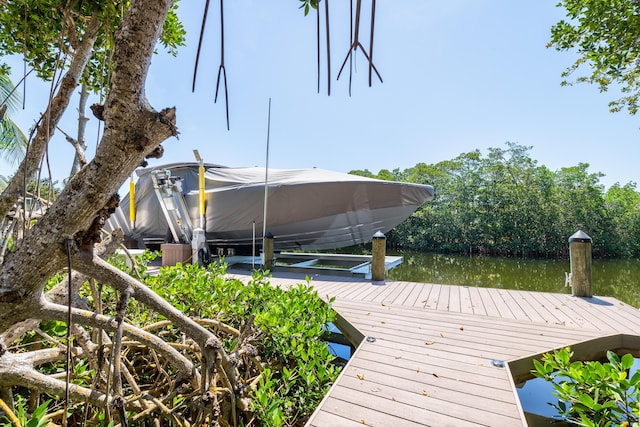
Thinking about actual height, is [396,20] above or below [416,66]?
below

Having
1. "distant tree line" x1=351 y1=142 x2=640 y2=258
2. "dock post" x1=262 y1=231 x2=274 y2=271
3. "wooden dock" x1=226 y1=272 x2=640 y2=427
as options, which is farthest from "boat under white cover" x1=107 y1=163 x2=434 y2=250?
"distant tree line" x1=351 y1=142 x2=640 y2=258

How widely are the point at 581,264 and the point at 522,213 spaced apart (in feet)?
57.4

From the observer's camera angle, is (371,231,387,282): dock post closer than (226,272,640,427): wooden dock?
No

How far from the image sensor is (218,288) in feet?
8.56

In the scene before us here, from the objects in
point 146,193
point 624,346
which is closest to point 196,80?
point 624,346

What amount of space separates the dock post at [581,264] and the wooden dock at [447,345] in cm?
17

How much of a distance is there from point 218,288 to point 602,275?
50.4ft

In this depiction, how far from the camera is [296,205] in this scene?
653 cm

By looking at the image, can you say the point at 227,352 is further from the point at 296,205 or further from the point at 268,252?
the point at 296,205

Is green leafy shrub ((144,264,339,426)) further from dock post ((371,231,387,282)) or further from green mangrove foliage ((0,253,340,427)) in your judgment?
dock post ((371,231,387,282))

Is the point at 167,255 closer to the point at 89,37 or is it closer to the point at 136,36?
the point at 89,37

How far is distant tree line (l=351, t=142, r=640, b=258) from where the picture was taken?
1830 cm

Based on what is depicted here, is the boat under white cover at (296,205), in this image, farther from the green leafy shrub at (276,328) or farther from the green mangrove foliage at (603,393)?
the green mangrove foliage at (603,393)

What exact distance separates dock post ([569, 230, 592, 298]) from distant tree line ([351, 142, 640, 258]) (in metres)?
17.1
